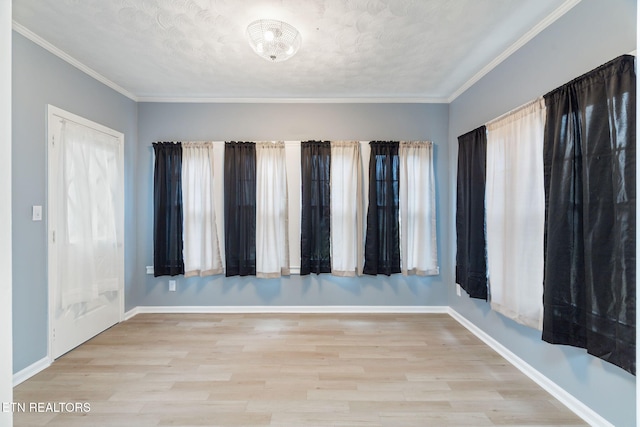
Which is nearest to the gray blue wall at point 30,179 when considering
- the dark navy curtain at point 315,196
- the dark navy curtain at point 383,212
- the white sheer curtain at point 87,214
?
the white sheer curtain at point 87,214

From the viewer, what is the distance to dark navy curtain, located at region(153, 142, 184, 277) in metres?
3.41

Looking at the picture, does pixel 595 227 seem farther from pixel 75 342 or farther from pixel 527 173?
pixel 75 342

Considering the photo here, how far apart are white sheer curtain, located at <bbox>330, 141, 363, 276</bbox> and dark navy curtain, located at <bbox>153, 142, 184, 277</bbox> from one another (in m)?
1.90

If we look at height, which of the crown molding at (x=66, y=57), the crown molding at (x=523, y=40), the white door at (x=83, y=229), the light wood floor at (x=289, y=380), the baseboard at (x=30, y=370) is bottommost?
the light wood floor at (x=289, y=380)

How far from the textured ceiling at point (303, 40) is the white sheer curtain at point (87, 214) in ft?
2.49

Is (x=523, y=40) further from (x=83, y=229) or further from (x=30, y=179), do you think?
(x=83, y=229)

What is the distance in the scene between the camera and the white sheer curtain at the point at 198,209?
342 cm

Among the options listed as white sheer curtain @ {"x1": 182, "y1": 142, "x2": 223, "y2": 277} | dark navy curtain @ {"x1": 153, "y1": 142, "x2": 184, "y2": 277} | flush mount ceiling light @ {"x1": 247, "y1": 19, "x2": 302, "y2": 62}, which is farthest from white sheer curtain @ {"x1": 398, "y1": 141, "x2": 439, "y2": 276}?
dark navy curtain @ {"x1": 153, "y1": 142, "x2": 184, "y2": 277}

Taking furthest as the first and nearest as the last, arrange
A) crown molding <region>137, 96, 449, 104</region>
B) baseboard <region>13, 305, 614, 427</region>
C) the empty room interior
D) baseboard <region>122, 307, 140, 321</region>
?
crown molding <region>137, 96, 449, 104</region>
baseboard <region>122, 307, 140, 321</region>
baseboard <region>13, 305, 614, 427</region>
the empty room interior

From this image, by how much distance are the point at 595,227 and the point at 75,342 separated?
4255 mm

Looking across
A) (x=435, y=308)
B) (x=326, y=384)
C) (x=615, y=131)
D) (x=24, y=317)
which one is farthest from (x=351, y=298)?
(x=24, y=317)

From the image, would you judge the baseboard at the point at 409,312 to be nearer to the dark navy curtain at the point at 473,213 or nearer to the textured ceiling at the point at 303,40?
the dark navy curtain at the point at 473,213

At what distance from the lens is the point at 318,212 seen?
3.44m

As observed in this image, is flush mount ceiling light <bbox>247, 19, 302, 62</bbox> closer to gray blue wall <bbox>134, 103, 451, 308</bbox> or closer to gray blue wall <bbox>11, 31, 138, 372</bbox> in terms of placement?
gray blue wall <bbox>134, 103, 451, 308</bbox>
